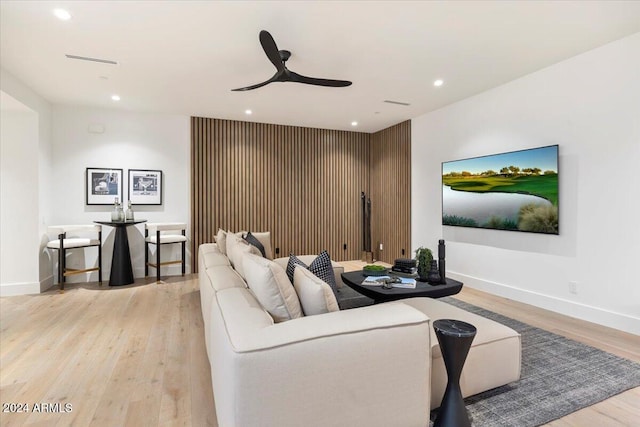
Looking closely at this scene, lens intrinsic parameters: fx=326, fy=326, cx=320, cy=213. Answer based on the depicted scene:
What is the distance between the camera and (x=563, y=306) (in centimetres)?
355

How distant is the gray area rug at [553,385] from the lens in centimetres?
185

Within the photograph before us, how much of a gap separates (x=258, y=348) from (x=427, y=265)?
2338mm

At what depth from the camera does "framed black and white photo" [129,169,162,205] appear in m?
5.37

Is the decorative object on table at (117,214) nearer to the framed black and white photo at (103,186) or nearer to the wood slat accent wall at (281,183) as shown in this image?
the framed black and white photo at (103,186)

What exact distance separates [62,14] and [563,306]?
547 cm

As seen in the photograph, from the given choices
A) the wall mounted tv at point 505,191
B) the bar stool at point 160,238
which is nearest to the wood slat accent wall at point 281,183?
the bar stool at point 160,238

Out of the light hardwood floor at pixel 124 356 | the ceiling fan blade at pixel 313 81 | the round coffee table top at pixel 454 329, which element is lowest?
the light hardwood floor at pixel 124 356

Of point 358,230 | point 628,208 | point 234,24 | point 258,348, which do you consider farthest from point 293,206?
point 258,348

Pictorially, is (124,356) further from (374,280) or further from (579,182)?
(579,182)

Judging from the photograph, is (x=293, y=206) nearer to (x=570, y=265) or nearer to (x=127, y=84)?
(x=127, y=84)

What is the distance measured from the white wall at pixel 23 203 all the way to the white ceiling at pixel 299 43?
52 cm

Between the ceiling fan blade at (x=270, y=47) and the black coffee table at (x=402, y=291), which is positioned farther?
the black coffee table at (x=402, y=291)

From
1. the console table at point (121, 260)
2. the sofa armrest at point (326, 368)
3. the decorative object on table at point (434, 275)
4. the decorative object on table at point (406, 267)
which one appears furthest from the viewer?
the console table at point (121, 260)

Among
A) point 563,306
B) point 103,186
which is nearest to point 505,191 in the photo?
point 563,306
